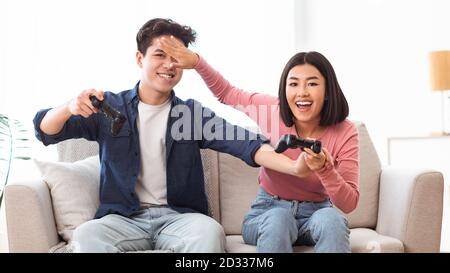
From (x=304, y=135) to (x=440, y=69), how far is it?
63.3 inches

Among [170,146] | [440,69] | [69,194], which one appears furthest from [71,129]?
[440,69]

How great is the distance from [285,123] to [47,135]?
2.49 feet

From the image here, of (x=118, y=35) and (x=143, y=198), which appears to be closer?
(x=143, y=198)

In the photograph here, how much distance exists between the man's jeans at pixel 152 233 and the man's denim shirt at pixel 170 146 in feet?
0.20

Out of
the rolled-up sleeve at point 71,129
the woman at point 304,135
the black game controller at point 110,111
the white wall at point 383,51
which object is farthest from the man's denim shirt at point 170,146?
the white wall at point 383,51

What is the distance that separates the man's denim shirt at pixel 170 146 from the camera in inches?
78.7

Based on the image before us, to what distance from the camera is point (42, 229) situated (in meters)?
1.86

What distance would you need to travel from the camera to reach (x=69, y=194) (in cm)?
200

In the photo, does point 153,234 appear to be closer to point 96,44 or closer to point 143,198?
point 143,198

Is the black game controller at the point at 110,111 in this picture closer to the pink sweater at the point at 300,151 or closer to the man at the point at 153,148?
the man at the point at 153,148

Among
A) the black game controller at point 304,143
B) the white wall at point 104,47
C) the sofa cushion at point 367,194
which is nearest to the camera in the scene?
the black game controller at point 304,143

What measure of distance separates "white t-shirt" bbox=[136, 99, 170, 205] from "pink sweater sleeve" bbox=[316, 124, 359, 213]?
0.53m

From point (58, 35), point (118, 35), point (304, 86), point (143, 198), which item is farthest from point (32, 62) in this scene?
point (304, 86)

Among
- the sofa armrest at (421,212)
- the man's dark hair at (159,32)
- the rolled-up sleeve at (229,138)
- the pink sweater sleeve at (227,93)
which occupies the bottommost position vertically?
the sofa armrest at (421,212)
